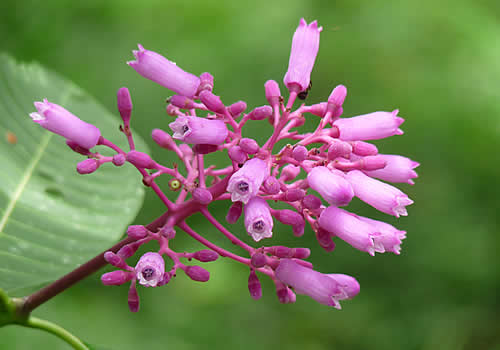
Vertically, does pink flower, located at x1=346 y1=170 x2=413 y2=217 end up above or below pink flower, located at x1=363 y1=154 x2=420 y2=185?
below

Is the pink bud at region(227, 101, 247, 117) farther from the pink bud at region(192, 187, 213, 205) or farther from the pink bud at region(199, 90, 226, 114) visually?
the pink bud at region(192, 187, 213, 205)

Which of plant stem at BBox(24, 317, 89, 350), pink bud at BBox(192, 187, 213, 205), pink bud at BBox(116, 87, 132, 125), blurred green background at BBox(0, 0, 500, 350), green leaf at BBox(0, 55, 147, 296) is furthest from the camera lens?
blurred green background at BBox(0, 0, 500, 350)

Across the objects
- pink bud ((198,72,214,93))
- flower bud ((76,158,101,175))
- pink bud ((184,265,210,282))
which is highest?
pink bud ((198,72,214,93))

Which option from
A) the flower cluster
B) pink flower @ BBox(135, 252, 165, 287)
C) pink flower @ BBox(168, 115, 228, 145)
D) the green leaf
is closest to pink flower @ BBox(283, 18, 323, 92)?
the flower cluster

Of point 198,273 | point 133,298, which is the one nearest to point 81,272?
point 133,298

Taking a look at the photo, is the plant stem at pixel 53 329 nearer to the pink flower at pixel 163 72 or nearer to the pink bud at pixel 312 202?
the pink flower at pixel 163 72

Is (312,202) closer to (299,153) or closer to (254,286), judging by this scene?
(299,153)

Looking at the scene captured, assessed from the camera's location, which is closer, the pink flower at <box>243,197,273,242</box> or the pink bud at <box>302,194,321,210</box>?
the pink flower at <box>243,197,273,242</box>

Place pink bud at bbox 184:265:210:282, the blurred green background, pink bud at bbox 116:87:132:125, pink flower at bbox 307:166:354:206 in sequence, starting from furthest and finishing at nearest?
the blurred green background → pink bud at bbox 116:87:132:125 → pink bud at bbox 184:265:210:282 → pink flower at bbox 307:166:354:206
